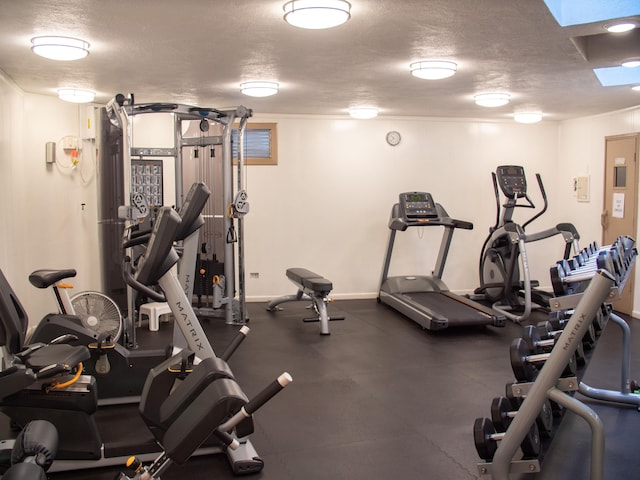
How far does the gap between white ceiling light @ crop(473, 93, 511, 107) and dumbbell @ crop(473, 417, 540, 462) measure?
3750 mm

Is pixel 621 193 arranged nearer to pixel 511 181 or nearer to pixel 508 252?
pixel 511 181

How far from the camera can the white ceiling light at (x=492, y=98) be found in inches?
220

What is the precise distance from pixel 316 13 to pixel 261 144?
13.9ft

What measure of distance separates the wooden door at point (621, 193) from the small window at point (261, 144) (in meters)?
3.84

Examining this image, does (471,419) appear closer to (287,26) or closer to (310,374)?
(310,374)

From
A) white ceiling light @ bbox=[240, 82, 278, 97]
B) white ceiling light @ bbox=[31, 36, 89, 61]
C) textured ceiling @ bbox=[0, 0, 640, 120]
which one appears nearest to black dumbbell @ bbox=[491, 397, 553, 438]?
textured ceiling @ bbox=[0, 0, 640, 120]

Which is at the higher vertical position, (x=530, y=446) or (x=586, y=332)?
(x=586, y=332)

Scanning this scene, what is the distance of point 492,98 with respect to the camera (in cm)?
563

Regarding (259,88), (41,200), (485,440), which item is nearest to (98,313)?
(41,200)

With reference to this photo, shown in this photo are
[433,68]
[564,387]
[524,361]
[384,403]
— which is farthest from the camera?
[433,68]

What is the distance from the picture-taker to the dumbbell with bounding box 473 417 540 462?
2.58m

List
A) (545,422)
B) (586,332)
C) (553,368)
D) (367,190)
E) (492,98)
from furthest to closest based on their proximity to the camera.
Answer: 1. (367,190)
2. (492,98)
3. (586,332)
4. (545,422)
5. (553,368)

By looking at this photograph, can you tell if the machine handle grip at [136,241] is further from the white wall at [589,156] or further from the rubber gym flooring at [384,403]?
the white wall at [589,156]

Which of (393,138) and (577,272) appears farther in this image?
(393,138)
